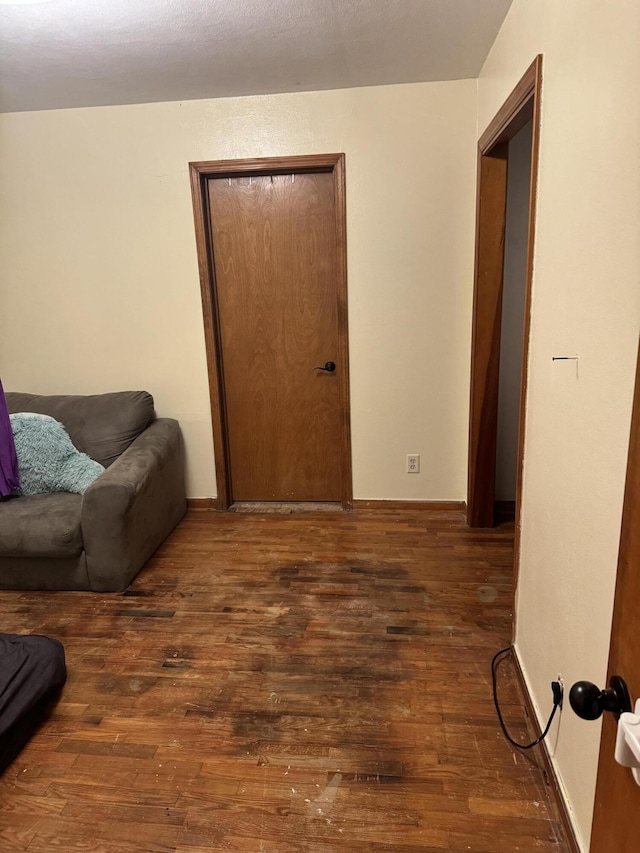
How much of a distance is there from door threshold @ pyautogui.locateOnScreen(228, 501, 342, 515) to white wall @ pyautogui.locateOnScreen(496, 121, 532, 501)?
105 centimetres

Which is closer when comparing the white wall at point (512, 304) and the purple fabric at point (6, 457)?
the purple fabric at point (6, 457)

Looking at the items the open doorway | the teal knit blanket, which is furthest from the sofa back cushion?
the open doorway

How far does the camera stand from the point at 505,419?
3330 mm

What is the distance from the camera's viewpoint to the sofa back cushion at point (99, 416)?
3.19 metres

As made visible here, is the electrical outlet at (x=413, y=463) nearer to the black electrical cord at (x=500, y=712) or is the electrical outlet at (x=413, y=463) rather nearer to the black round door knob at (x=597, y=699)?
the black electrical cord at (x=500, y=712)

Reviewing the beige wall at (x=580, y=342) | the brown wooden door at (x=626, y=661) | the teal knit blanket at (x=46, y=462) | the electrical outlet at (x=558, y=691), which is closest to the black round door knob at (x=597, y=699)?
the brown wooden door at (x=626, y=661)

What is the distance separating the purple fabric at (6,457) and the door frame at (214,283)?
112 cm

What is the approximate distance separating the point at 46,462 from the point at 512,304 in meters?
2.65

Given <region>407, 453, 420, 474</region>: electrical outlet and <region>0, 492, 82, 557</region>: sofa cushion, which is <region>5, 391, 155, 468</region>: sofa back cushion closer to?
<region>0, 492, 82, 557</region>: sofa cushion

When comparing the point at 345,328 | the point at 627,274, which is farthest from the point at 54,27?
the point at 627,274

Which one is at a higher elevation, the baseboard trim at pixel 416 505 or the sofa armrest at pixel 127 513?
the sofa armrest at pixel 127 513

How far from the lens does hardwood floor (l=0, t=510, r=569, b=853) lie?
60.4 inches

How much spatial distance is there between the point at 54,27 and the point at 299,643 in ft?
8.49

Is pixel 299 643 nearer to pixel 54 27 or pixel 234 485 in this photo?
pixel 234 485
